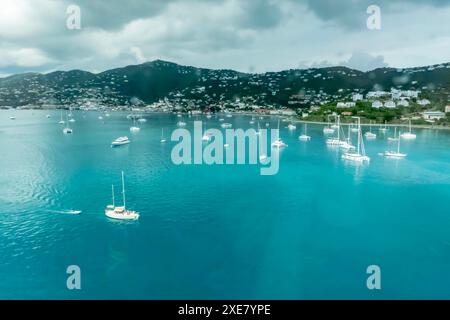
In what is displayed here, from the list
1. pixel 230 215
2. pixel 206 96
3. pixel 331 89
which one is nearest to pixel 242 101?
pixel 206 96

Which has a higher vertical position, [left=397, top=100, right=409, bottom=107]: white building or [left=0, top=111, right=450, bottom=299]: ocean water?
[left=397, top=100, right=409, bottom=107]: white building

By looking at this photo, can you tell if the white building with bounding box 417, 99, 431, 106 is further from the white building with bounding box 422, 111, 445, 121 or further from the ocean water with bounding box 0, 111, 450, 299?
the ocean water with bounding box 0, 111, 450, 299

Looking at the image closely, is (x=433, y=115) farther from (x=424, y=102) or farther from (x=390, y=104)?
(x=424, y=102)

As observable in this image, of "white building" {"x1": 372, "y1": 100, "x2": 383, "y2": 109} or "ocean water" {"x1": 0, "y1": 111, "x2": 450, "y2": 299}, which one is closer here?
"ocean water" {"x1": 0, "y1": 111, "x2": 450, "y2": 299}

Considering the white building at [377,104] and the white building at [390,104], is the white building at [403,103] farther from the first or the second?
the white building at [377,104]

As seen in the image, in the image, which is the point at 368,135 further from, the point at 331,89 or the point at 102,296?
the point at 331,89

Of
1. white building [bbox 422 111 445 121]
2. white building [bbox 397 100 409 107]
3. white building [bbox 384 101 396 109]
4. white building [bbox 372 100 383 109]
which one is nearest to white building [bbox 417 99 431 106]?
white building [bbox 397 100 409 107]

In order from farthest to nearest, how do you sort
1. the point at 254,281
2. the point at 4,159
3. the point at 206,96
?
the point at 206,96
the point at 4,159
the point at 254,281
